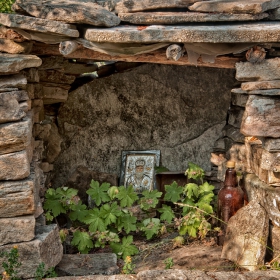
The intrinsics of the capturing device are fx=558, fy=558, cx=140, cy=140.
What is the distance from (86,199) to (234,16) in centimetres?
315

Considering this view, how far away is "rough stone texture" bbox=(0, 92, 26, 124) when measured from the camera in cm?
479

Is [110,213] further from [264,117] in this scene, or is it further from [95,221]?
[264,117]

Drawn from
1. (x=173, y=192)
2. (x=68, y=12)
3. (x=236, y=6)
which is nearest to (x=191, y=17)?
(x=236, y=6)

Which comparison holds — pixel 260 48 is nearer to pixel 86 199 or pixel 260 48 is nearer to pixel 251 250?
pixel 251 250

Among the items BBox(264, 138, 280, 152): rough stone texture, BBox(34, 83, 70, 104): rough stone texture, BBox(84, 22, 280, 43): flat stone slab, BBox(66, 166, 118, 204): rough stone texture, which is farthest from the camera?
BBox(66, 166, 118, 204): rough stone texture

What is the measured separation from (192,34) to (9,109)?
5.61ft

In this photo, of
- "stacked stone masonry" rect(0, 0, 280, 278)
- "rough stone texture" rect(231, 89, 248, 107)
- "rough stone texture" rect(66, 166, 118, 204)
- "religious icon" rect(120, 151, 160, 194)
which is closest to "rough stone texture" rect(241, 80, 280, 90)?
"stacked stone masonry" rect(0, 0, 280, 278)

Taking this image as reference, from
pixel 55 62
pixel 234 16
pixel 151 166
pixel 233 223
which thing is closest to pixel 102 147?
pixel 151 166

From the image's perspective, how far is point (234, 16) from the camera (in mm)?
4992

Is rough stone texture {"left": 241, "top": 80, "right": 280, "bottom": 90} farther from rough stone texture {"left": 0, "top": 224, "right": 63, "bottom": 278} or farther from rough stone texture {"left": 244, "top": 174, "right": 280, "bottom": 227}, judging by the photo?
rough stone texture {"left": 0, "top": 224, "right": 63, "bottom": 278}

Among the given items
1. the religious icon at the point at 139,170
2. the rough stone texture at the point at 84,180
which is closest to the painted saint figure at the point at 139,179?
the religious icon at the point at 139,170

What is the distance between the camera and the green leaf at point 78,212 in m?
6.35

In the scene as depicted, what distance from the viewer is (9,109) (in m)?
4.82

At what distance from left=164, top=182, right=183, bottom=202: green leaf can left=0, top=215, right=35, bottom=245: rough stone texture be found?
207 cm
